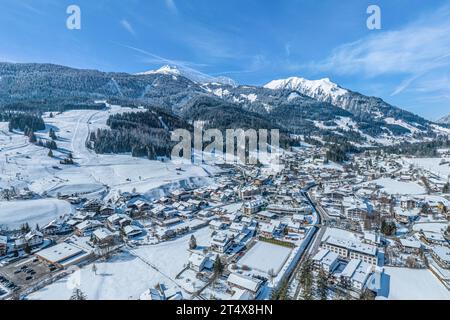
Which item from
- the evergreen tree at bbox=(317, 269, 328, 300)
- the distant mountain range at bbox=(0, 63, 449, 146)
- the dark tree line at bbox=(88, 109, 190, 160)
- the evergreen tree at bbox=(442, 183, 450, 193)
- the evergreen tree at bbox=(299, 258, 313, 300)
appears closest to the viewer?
the evergreen tree at bbox=(299, 258, 313, 300)

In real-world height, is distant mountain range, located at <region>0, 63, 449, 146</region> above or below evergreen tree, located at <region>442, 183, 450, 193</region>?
above

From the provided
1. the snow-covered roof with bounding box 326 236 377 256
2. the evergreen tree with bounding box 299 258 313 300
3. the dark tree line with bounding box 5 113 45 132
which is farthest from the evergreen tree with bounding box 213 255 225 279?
the dark tree line with bounding box 5 113 45 132

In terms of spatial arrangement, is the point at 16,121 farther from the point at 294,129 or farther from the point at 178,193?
the point at 294,129

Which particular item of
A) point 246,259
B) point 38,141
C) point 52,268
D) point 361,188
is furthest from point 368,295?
point 38,141

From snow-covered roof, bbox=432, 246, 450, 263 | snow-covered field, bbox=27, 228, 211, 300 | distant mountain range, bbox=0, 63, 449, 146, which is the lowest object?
snow-covered field, bbox=27, 228, 211, 300

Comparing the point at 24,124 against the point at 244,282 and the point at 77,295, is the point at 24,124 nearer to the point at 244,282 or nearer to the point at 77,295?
the point at 77,295

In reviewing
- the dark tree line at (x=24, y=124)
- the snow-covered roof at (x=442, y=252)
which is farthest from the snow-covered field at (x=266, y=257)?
the dark tree line at (x=24, y=124)

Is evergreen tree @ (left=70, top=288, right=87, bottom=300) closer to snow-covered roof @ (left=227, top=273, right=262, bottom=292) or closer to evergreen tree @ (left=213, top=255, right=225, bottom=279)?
evergreen tree @ (left=213, top=255, right=225, bottom=279)

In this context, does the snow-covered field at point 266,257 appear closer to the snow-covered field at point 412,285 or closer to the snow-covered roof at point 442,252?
the snow-covered field at point 412,285

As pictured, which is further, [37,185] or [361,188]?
[361,188]
